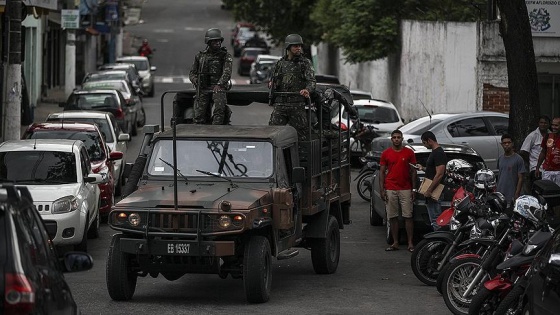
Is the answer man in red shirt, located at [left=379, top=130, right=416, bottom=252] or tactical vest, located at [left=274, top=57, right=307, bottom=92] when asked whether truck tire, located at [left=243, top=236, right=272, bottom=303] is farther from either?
man in red shirt, located at [left=379, top=130, right=416, bottom=252]

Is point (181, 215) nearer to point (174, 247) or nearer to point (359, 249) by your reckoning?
point (174, 247)

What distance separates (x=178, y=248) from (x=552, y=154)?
784 cm

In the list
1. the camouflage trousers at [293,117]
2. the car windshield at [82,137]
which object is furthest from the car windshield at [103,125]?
the camouflage trousers at [293,117]

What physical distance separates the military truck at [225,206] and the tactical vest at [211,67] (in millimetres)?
347

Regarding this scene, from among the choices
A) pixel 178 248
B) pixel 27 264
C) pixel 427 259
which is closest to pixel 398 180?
pixel 427 259

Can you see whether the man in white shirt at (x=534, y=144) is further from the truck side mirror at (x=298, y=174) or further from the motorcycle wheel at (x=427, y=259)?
the truck side mirror at (x=298, y=174)

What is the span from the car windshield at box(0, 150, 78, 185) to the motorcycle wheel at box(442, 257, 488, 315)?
6.56 m

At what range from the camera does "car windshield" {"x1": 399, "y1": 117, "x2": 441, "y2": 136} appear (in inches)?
1027

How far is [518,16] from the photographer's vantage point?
20.2m

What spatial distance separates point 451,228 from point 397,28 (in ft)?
85.7

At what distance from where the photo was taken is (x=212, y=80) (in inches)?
655

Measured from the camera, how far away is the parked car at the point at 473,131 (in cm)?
2550

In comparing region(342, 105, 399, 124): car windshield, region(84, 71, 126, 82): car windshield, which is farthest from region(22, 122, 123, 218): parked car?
region(84, 71, 126, 82): car windshield

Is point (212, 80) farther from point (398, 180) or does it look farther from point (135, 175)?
point (398, 180)
